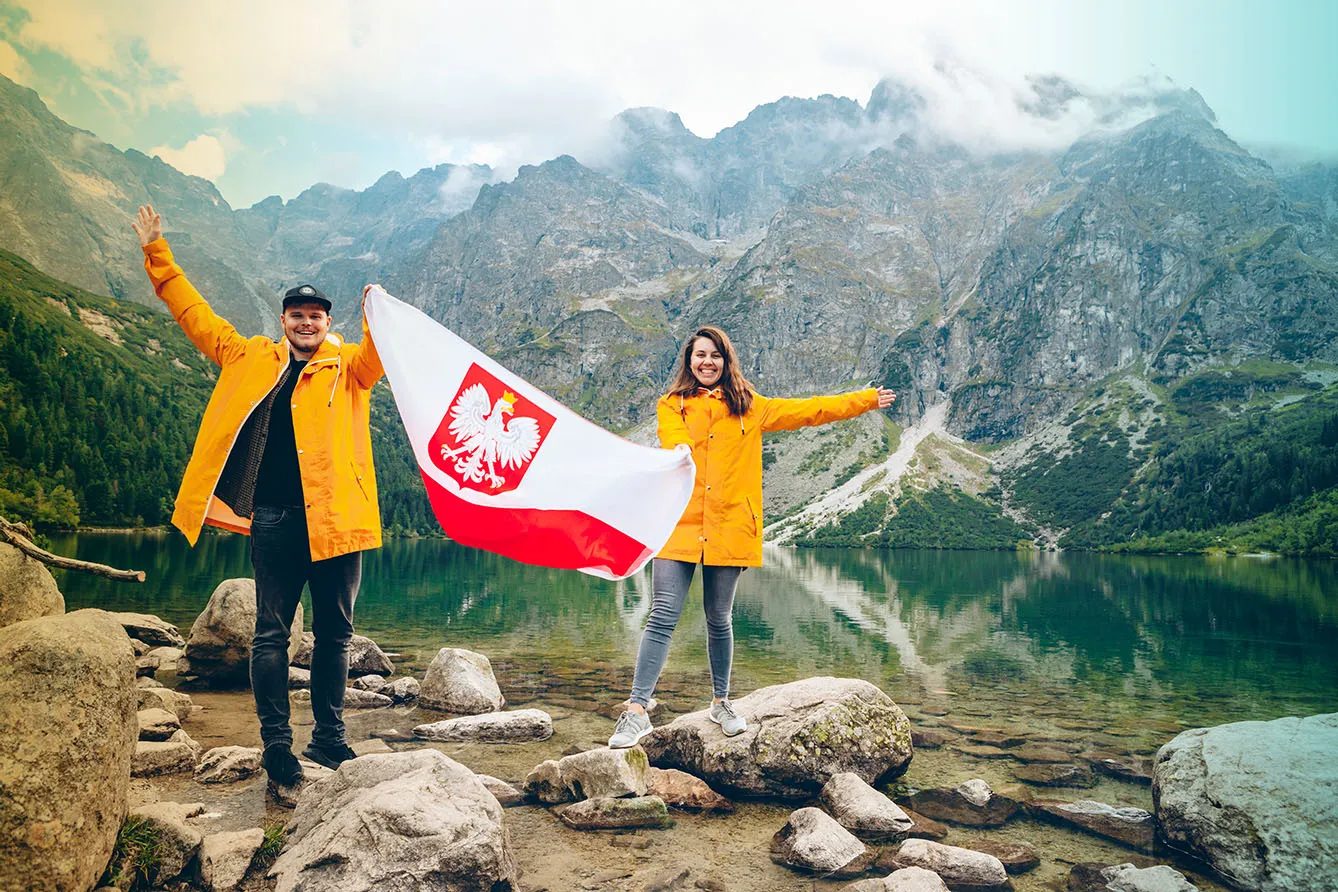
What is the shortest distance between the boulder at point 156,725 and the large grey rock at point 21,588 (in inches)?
66.1

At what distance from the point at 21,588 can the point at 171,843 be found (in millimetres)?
3500

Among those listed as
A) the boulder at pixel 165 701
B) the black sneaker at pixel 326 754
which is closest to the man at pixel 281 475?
the black sneaker at pixel 326 754

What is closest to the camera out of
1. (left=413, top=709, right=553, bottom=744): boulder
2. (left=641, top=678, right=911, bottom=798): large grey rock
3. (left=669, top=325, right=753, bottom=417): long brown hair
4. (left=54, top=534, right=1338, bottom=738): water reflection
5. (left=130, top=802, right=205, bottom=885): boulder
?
(left=130, top=802, right=205, bottom=885): boulder

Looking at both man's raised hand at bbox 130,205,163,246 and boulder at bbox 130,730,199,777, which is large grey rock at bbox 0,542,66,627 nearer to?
boulder at bbox 130,730,199,777

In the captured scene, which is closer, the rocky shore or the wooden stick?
the rocky shore

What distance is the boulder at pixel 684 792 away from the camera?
6953mm

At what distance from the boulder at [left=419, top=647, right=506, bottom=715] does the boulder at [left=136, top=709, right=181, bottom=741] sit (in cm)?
361

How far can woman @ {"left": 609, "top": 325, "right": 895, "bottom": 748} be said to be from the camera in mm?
6926

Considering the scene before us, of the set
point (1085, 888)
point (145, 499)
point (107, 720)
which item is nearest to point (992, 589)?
point (1085, 888)

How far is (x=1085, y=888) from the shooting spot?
5.73m

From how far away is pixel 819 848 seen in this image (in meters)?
5.82

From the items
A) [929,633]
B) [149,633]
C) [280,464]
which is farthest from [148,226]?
[929,633]

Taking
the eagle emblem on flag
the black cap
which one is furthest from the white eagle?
the black cap

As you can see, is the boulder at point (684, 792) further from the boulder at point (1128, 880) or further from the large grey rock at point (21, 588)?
the large grey rock at point (21, 588)
